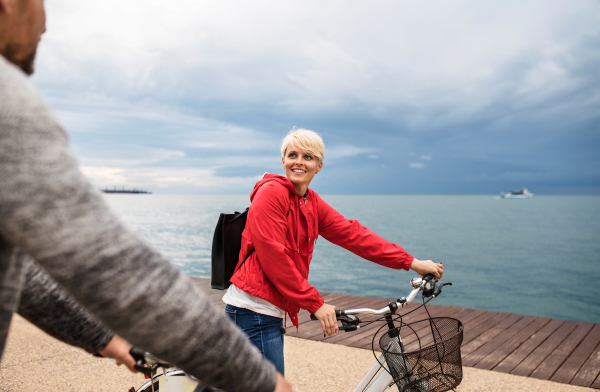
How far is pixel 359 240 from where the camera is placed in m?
Answer: 2.90

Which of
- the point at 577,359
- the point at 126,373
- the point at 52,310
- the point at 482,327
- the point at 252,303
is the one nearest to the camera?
the point at 52,310

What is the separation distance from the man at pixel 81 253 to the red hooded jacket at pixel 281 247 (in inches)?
62.6

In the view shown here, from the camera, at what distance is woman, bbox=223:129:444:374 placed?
7.50ft

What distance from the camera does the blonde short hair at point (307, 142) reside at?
263 centimetres

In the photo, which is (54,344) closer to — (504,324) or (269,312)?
(269,312)

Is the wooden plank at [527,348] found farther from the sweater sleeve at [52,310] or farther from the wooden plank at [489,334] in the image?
the sweater sleeve at [52,310]

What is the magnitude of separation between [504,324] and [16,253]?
21.8 ft

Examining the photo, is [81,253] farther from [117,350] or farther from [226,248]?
[226,248]

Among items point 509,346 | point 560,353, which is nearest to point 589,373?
point 560,353

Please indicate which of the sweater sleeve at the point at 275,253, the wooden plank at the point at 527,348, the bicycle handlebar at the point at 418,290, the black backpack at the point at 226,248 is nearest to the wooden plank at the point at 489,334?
the wooden plank at the point at 527,348

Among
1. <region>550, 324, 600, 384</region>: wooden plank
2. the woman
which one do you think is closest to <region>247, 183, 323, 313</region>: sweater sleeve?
the woman

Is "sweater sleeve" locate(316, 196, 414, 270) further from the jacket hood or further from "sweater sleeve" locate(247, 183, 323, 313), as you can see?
"sweater sleeve" locate(247, 183, 323, 313)

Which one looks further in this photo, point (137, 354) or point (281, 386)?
point (137, 354)

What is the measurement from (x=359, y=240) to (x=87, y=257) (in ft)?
8.10
